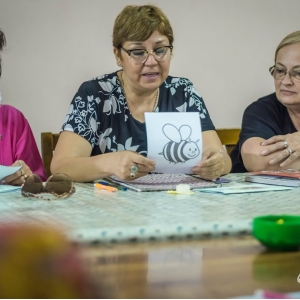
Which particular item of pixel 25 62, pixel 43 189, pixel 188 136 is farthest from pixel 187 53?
pixel 43 189

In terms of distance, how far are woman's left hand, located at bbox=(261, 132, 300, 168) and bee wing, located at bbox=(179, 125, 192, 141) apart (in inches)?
20.7

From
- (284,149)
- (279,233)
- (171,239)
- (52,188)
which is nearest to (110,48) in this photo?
(284,149)

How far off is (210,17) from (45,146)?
154 cm

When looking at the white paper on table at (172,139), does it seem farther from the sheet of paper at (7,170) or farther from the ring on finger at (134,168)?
the sheet of paper at (7,170)

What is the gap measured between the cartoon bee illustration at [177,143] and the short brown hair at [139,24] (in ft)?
1.82

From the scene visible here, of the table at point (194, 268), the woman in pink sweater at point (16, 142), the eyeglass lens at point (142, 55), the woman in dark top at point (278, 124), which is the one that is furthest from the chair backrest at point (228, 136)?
the table at point (194, 268)

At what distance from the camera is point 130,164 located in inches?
A: 55.9

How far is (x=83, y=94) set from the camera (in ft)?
6.20

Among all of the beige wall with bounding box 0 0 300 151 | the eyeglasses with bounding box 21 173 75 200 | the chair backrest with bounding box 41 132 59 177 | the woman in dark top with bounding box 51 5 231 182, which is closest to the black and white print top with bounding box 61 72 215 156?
the woman in dark top with bounding box 51 5 231 182

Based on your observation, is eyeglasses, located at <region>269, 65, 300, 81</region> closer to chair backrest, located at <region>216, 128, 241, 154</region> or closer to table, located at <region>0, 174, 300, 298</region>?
chair backrest, located at <region>216, 128, 241, 154</region>

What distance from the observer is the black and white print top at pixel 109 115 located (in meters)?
1.85

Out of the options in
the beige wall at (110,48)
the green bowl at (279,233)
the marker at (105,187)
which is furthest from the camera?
the beige wall at (110,48)

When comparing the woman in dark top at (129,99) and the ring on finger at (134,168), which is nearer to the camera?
the ring on finger at (134,168)

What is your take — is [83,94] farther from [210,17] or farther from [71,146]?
[210,17]
